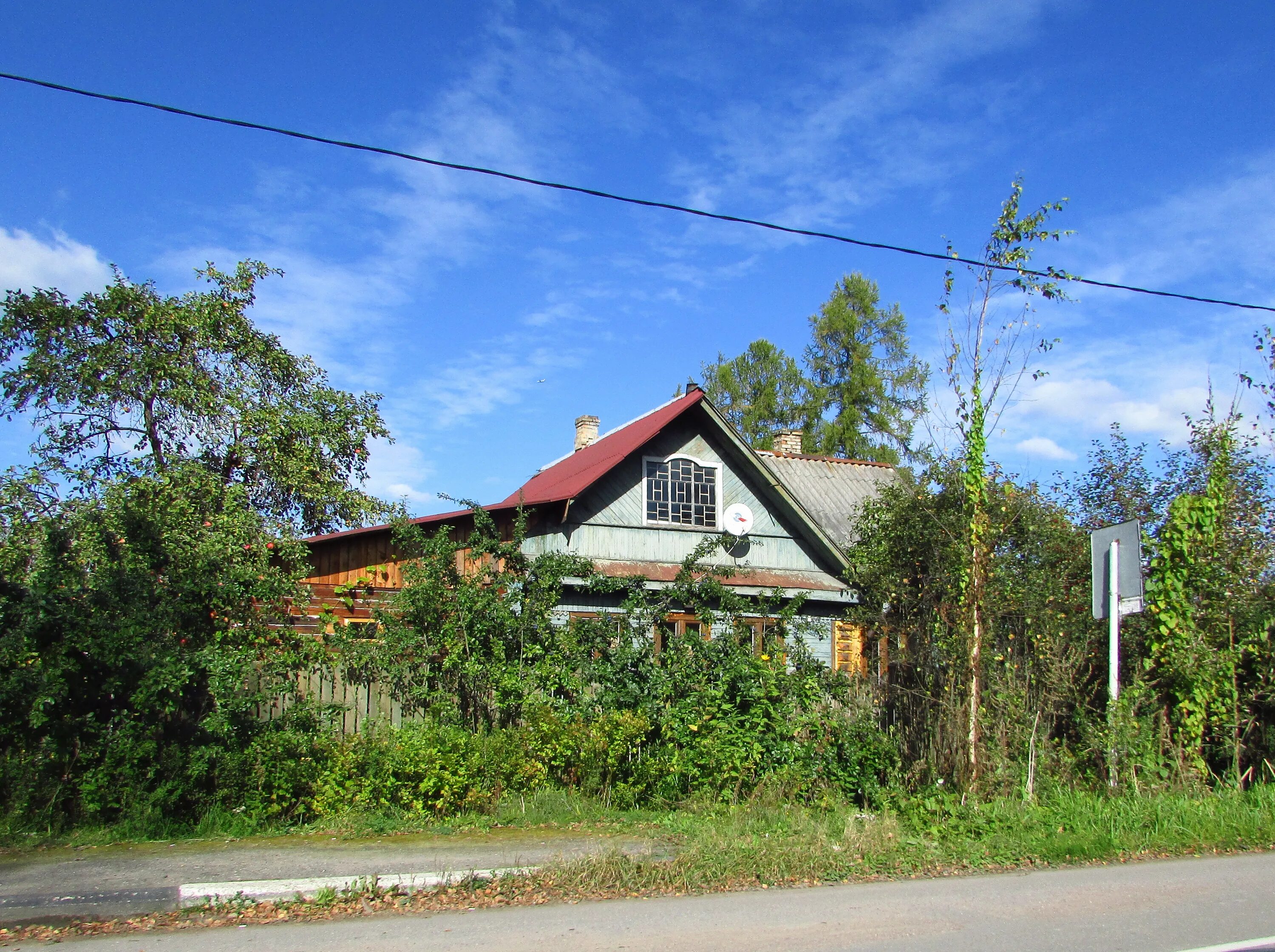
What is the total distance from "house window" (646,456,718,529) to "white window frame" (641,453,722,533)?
0.02m

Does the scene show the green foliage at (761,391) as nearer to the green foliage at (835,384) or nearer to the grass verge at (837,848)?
the green foliage at (835,384)

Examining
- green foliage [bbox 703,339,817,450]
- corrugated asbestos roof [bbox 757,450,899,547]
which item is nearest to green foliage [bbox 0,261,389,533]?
corrugated asbestos roof [bbox 757,450,899,547]

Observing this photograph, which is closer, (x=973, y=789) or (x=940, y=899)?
(x=940, y=899)

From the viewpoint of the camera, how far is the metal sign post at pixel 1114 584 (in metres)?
10.1

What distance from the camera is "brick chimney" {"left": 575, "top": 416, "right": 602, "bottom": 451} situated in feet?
85.4

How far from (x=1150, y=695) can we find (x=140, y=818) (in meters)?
9.77

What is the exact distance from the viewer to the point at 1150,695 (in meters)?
10.6

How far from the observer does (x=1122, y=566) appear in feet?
34.0

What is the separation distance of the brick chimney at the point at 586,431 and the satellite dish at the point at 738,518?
26.9 ft

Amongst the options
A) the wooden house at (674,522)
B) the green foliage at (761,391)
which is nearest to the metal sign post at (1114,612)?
the wooden house at (674,522)

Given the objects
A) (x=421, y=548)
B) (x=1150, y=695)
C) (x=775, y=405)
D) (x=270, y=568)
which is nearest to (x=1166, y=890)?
(x=1150, y=695)

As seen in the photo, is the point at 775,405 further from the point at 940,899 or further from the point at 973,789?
the point at 940,899

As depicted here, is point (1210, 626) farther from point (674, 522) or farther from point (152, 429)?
point (152, 429)

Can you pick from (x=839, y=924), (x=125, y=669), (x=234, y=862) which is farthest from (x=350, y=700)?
(x=839, y=924)
